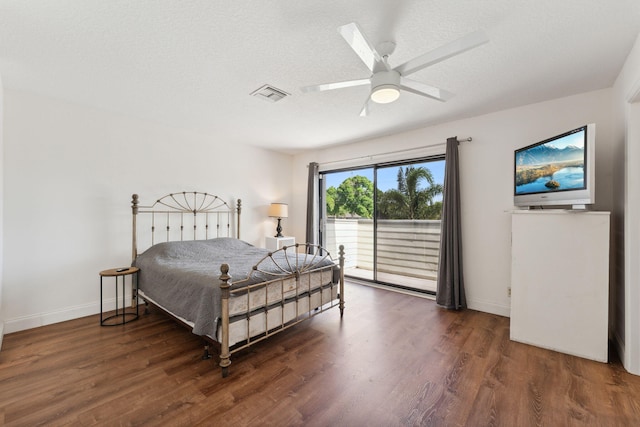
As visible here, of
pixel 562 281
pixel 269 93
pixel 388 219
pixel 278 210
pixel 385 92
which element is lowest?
pixel 562 281

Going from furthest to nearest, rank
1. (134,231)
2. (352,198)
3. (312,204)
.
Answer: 1. (312,204)
2. (352,198)
3. (134,231)

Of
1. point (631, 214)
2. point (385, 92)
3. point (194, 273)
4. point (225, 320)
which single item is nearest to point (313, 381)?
point (225, 320)

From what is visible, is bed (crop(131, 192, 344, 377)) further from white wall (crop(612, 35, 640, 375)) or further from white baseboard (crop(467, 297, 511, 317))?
white wall (crop(612, 35, 640, 375))

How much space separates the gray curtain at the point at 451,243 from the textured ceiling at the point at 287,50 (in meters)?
0.66

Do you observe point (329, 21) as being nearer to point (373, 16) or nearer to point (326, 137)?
point (373, 16)

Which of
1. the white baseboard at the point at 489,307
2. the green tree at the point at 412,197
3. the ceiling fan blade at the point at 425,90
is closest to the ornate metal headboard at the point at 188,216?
the green tree at the point at 412,197

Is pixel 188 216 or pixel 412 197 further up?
pixel 412 197

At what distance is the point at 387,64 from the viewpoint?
1.83 metres

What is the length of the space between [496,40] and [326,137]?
105 inches

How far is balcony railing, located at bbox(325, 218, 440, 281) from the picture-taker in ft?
13.3

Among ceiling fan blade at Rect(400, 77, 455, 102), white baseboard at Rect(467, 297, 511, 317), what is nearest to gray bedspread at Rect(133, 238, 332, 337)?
ceiling fan blade at Rect(400, 77, 455, 102)

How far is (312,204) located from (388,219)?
1442 mm

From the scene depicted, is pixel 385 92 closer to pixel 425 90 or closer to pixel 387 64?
pixel 387 64

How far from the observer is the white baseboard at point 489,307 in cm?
320
